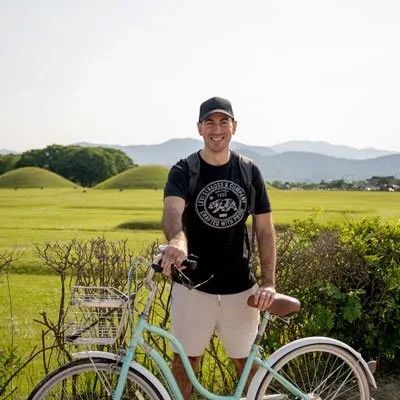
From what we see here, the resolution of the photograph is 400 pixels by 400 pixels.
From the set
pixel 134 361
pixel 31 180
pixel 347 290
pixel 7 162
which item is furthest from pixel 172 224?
pixel 7 162

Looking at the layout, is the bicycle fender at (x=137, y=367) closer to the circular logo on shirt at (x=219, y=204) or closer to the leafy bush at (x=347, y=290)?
the circular logo on shirt at (x=219, y=204)

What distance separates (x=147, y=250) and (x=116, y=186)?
9568 cm

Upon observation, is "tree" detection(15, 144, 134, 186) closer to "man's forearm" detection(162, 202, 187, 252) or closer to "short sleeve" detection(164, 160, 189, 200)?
"short sleeve" detection(164, 160, 189, 200)

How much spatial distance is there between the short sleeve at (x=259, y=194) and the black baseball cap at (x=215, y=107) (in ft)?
1.49

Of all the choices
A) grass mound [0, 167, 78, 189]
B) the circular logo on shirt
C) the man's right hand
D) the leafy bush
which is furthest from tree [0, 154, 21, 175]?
the man's right hand

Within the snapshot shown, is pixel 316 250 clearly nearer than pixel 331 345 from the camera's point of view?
No

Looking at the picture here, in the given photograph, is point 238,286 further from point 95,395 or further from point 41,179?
point 41,179

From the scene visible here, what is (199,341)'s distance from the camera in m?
4.14

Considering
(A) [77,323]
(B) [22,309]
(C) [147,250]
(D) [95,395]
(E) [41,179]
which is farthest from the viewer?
(E) [41,179]

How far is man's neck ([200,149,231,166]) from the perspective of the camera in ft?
13.4

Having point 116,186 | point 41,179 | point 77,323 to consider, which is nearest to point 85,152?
point 41,179

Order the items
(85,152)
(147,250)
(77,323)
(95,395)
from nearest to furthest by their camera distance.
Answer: (77,323), (95,395), (147,250), (85,152)

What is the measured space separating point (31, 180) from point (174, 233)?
Result: 108 metres

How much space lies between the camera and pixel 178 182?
3963 millimetres
